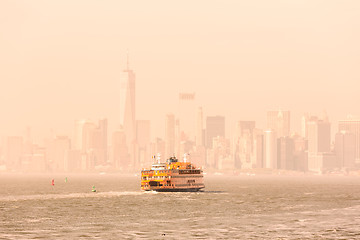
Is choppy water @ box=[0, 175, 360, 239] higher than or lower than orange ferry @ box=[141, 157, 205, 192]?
lower

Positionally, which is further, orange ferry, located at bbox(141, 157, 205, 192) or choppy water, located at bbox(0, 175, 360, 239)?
orange ferry, located at bbox(141, 157, 205, 192)

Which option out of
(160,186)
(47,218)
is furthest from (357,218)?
(160,186)

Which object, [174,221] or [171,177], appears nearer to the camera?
[174,221]

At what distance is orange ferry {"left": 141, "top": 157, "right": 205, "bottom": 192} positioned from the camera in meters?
169

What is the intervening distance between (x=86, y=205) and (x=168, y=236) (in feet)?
182

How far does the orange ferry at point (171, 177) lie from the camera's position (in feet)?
554

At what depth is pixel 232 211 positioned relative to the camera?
382ft

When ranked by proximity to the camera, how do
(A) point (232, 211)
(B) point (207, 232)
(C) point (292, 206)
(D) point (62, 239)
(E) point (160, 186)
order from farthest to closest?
(E) point (160, 186)
(C) point (292, 206)
(A) point (232, 211)
(B) point (207, 232)
(D) point (62, 239)

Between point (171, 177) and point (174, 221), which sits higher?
point (171, 177)

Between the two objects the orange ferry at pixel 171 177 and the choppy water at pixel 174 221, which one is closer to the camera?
the choppy water at pixel 174 221

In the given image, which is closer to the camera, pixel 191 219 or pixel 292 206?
pixel 191 219

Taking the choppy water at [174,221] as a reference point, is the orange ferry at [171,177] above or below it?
above

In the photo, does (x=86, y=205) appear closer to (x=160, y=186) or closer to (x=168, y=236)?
(x=160, y=186)

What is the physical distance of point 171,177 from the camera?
553 feet
